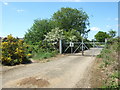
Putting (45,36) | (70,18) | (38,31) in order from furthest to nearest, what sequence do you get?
(70,18) → (38,31) → (45,36)

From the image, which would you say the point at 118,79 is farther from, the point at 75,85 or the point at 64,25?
the point at 64,25

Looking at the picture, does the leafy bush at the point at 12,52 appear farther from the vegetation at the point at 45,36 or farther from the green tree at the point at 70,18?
the green tree at the point at 70,18

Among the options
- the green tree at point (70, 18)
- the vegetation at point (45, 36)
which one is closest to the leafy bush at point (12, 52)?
the vegetation at point (45, 36)

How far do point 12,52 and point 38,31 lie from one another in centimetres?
850

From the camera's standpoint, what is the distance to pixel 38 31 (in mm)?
17266

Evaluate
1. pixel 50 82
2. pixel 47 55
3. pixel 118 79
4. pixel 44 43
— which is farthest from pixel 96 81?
pixel 44 43

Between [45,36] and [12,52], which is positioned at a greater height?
[45,36]

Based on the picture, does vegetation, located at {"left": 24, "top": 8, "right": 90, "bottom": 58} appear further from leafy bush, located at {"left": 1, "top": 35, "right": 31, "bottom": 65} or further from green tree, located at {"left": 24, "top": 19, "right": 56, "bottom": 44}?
leafy bush, located at {"left": 1, "top": 35, "right": 31, "bottom": 65}

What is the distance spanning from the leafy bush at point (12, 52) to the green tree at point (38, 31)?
6770 millimetres

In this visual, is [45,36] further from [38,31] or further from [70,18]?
[70,18]

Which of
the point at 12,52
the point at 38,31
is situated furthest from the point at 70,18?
the point at 12,52

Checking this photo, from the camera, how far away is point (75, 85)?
5074mm

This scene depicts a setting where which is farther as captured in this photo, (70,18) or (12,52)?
(70,18)

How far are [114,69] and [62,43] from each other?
365 inches
